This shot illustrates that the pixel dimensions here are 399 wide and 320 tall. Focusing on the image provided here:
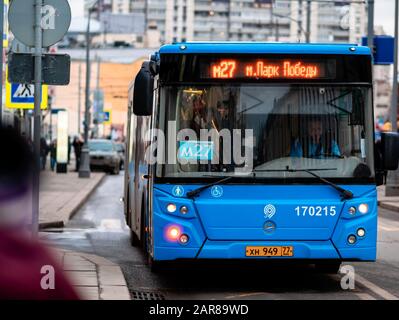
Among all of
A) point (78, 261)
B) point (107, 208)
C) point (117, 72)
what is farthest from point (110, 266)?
point (117, 72)

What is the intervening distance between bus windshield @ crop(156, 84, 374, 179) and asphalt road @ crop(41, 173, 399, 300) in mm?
1012

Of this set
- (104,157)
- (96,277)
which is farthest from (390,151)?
(104,157)

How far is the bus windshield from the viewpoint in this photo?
958 centimetres

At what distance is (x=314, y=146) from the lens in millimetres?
9688

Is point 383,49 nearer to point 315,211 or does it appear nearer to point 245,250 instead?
point 315,211

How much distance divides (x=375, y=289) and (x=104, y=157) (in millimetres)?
40482

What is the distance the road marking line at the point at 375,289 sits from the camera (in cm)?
935

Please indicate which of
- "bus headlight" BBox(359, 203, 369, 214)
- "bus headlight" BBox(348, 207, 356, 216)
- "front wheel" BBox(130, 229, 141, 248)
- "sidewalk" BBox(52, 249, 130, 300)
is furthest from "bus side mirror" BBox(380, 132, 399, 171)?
"front wheel" BBox(130, 229, 141, 248)

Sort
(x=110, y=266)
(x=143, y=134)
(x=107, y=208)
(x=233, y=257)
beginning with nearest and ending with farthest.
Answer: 1. (x=233, y=257)
2. (x=110, y=266)
3. (x=143, y=134)
4. (x=107, y=208)

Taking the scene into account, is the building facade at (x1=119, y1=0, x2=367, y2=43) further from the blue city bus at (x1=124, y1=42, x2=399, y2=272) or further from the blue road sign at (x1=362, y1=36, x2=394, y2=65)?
the blue city bus at (x1=124, y1=42, x2=399, y2=272)

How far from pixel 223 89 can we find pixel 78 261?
3.11 m

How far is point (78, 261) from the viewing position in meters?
11.5

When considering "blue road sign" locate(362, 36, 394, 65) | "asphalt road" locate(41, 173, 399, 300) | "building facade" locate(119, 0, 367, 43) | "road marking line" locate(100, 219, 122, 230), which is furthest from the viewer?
"building facade" locate(119, 0, 367, 43)
